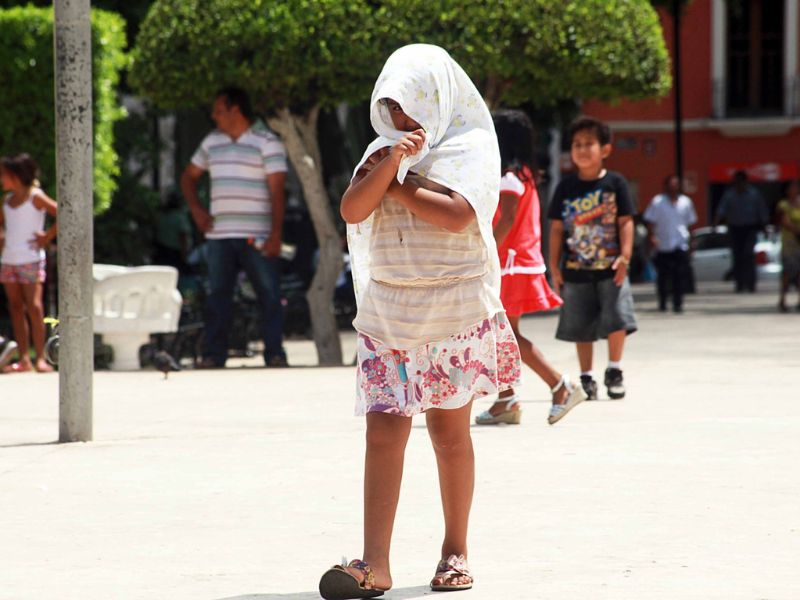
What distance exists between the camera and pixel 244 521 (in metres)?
5.66

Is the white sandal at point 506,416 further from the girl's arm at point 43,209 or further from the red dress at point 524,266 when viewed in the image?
the girl's arm at point 43,209

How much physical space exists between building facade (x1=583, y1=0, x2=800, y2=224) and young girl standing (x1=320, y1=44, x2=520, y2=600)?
35.8 metres

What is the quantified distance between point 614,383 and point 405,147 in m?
5.11

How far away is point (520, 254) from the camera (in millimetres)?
8602

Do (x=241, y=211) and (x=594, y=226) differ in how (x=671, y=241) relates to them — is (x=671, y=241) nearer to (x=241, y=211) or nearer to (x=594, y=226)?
(x=241, y=211)

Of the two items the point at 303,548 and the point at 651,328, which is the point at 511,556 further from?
the point at 651,328

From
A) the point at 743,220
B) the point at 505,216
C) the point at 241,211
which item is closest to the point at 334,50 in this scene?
the point at 241,211

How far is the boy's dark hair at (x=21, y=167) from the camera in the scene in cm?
1169

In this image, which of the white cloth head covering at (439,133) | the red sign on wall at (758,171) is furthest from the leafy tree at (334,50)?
the red sign on wall at (758,171)

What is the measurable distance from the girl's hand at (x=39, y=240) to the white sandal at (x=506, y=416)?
15.6 ft

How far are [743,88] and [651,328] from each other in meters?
26.7

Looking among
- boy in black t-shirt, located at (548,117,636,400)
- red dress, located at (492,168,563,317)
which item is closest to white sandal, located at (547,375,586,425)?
red dress, located at (492,168,563,317)

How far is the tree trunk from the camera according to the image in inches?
540

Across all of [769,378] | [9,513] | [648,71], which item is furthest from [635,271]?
[9,513]
